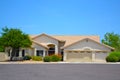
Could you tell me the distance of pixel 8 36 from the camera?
48.5 meters

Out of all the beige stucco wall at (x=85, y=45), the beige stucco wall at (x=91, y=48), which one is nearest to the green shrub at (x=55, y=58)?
the beige stucco wall at (x=91, y=48)

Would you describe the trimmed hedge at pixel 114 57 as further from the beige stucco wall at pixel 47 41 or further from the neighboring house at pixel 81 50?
the beige stucco wall at pixel 47 41

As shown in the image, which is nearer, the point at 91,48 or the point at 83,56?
the point at 91,48

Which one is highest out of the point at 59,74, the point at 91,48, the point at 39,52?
the point at 91,48

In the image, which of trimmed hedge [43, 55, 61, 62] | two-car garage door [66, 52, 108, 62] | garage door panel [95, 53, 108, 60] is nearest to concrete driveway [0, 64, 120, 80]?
trimmed hedge [43, 55, 61, 62]

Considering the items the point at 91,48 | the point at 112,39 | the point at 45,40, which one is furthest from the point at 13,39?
the point at 112,39

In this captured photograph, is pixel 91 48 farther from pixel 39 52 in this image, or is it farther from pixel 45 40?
pixel 39 52

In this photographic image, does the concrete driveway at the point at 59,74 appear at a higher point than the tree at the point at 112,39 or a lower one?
lower

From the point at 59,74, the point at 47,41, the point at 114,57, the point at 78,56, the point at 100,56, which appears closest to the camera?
the point at 59,74

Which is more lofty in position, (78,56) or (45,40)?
(45,40)

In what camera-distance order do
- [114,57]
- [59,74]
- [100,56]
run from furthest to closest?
[100,56] → [114,57] → [59,74]

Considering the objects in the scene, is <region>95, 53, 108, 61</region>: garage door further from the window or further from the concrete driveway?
the concrete driveway

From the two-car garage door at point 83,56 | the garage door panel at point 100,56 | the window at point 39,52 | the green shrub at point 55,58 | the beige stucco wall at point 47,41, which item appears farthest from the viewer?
the beige stucco wall at point 47,41

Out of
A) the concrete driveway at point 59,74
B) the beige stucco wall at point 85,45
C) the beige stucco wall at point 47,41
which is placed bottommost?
the concrete driveway at point 59,74
